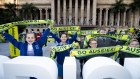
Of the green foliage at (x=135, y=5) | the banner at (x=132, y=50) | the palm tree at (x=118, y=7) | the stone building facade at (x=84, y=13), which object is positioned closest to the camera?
the banner at (x=132, y=50)

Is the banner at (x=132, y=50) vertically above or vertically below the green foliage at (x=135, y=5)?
below

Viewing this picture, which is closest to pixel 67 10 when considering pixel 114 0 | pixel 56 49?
pixel 114 0

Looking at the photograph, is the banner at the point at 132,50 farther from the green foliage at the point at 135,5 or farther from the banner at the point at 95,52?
the green foliage at the point at 135,5

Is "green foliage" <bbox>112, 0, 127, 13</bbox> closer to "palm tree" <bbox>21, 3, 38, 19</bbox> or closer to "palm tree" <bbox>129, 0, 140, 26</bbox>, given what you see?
"palm tree" <bbox>129, 0, 140, 26</bbox>

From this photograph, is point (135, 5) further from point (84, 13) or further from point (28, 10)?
point (28, 10)

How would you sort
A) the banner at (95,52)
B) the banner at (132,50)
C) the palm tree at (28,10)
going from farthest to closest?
the palm tree at (28,10), the banner at (132,50), the banner at (95,52)

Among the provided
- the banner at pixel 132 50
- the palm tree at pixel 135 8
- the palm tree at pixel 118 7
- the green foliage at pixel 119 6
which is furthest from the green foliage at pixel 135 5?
the banner at pixel 132 50

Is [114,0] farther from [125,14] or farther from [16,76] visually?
[16,76]

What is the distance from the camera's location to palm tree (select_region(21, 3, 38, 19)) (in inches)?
2399

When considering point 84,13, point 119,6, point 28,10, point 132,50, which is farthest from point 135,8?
point 132,50

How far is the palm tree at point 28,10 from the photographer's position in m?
60.9

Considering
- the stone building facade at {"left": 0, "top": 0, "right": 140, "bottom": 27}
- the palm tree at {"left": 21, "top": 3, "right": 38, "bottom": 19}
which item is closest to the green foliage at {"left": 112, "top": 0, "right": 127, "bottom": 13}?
the stone building facade at {"left": 0, "top": 0, "right": 140, "bottom": 27}

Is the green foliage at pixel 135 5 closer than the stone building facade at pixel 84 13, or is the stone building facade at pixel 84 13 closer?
the green foliage at pixel 135 5

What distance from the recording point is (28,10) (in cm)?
6109
